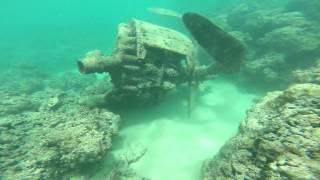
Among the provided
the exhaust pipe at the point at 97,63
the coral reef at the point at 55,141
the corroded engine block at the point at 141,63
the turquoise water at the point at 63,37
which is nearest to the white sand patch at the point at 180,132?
the corroded engine block at the point at 141,63

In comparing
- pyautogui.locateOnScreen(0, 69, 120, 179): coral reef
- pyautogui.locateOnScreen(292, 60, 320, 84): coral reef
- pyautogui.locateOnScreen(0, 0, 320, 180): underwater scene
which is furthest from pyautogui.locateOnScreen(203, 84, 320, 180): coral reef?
pyautogui.locateOnScreen(292, 60, 320, 84): coral reef

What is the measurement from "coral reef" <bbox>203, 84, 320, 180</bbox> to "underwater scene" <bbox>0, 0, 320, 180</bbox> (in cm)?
1

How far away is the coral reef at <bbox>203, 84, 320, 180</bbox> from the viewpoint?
123 inches

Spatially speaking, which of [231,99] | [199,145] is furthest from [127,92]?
[231,99]

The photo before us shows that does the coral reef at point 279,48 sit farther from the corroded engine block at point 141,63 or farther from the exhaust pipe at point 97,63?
the exhaust pipe at point 97,63

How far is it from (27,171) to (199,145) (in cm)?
370

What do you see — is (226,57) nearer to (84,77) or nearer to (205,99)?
(205,99)

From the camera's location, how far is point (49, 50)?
26.3 m

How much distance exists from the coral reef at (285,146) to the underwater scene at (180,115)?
0.01m

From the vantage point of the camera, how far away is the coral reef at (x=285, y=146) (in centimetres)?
312

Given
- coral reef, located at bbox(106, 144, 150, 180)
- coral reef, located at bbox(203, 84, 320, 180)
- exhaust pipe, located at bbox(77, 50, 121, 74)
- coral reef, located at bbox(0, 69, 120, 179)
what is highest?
exhaust pipe, located at bbox(77, 50, 121, 74)

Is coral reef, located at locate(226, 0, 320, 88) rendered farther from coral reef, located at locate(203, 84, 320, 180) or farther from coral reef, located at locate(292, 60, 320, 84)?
coral reef, located at locate(203, 84, 320, 180)

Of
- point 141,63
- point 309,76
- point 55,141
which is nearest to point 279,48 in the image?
point 309,76

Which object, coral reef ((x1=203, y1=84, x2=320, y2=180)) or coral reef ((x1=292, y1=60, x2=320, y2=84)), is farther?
coral reef ((x1=292, y1=60, x2=320, y2=84))
